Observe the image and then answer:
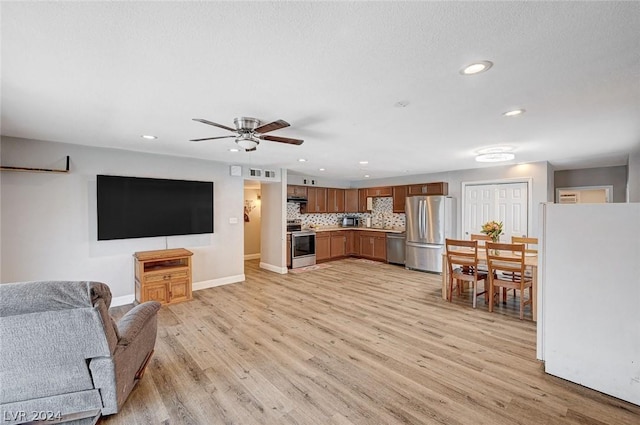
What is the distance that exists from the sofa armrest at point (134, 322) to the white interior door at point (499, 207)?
6.30 metres

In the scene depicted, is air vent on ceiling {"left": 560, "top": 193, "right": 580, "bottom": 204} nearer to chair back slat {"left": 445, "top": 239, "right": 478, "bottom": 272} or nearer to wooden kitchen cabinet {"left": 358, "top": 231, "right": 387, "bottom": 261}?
wooden kitchen cabinet {"left": 358, "top": 231, "right": 387, "bottom": 261}

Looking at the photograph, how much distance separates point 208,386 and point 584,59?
11.6ft

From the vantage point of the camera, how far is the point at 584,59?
1.64 metres

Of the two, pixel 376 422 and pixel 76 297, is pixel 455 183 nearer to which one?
pixel 376 422

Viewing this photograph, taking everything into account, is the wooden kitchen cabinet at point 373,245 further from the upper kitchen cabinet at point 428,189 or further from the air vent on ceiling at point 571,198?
the air vent on ceiling at point 571,198

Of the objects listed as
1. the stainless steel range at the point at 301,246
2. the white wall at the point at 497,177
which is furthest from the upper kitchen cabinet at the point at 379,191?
the stainless steel range at the point at 301,246

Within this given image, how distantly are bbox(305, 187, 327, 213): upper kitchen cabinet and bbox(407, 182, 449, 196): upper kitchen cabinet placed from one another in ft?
7.98

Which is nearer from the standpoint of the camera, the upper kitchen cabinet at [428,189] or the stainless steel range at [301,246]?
the upper kitchen cabinet at [428,189]

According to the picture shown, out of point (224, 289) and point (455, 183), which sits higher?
point (455, 183)

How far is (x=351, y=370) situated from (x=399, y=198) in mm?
5793

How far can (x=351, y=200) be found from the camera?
8.80m

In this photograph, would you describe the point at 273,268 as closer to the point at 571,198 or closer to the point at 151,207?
the point at 151,207

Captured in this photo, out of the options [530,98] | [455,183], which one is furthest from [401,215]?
[530,98]

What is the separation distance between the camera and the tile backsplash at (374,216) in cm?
796
